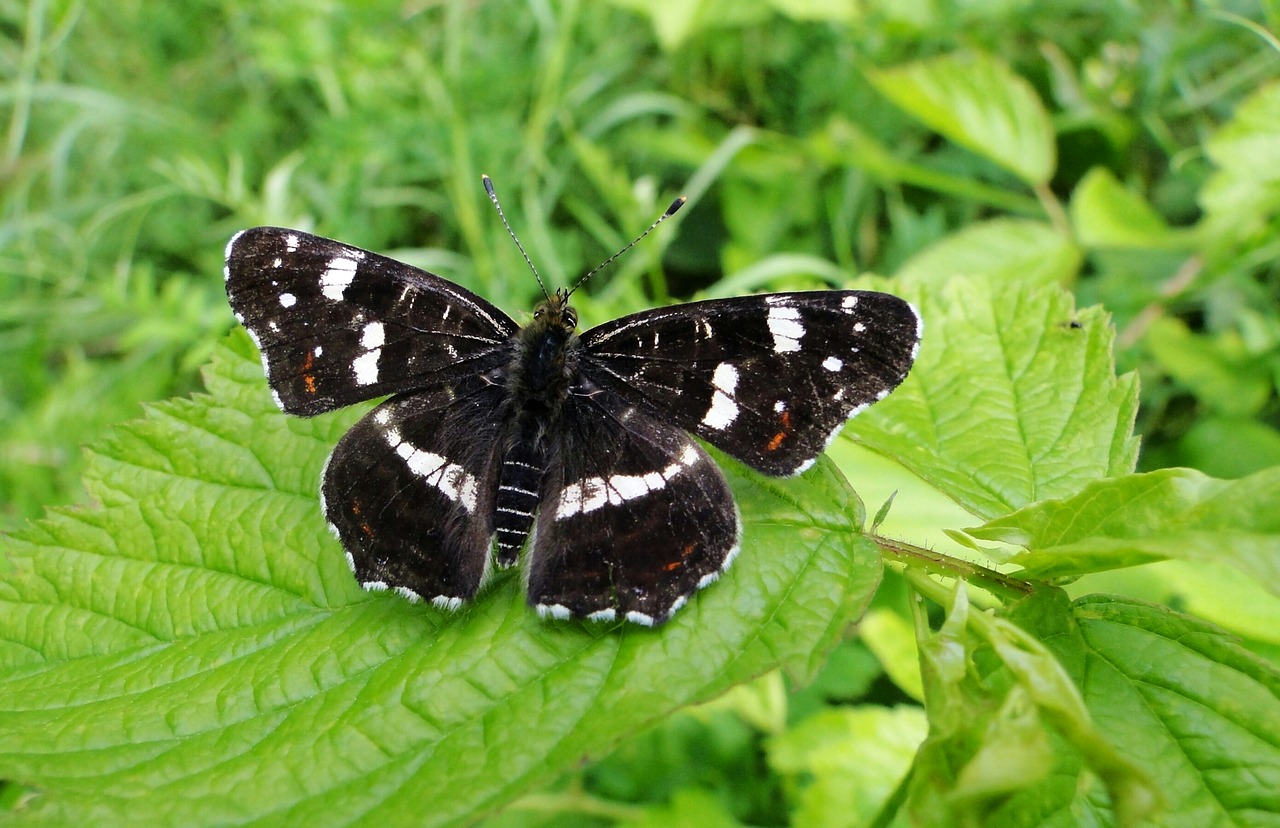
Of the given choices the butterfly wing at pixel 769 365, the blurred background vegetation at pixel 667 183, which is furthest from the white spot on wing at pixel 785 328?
the blurred background vegetation at pixel 667 183

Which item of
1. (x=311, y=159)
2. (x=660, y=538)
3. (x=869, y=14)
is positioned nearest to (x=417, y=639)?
(x=660, y=538)

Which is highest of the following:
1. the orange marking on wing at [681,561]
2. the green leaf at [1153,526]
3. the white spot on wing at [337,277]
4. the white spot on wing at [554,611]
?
the white spot on wing at [337,277]

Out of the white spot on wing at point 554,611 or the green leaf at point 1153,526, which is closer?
the green leaf at point 1153,526

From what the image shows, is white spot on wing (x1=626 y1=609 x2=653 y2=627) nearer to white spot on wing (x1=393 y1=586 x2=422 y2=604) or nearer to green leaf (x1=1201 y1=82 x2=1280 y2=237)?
white spot on wing (x1=393 y1=586 x2=422 y2=604)

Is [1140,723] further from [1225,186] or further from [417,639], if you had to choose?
[1225,186]

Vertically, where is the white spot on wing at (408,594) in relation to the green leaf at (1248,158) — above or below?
below

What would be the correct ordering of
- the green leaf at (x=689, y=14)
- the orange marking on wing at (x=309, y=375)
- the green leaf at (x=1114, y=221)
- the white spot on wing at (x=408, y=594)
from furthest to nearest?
the green leaf at (x=689, y=14) < the green leaf at (x=1114, y=221) < the orange marking on wing at (x=309, y=375) < the white spot on wing at (x=408, y=594)

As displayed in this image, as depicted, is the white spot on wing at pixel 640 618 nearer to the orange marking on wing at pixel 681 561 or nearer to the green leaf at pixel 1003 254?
the orange marking on wing at pixel 681 561

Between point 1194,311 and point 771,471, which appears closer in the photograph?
point 771,471
